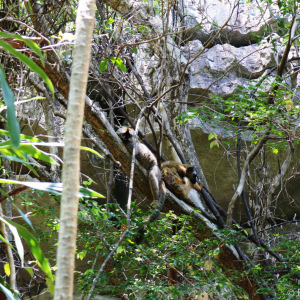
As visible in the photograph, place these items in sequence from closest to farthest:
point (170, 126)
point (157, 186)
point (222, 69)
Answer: point (157, 186) → point (170, 126) → point (222, 69)

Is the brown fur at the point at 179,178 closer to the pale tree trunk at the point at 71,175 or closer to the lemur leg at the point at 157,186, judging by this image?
the lemur leg at the point at 157,186

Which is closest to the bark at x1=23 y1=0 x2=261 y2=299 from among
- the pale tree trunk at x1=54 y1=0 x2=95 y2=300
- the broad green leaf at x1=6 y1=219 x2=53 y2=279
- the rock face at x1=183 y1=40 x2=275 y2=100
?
the rock face at x1=183 y1=40 x2=275 y2=100

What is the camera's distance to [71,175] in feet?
2.80

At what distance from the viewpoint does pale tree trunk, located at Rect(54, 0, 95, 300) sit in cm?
81

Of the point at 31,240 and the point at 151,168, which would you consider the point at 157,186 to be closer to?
the point at 151,168

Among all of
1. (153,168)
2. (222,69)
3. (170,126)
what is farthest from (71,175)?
(222,69)

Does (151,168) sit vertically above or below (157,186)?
above

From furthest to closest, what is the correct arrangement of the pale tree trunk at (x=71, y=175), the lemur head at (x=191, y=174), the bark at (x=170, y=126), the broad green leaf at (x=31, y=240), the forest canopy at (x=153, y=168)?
the lemur head at (x=191, y=174) → the bark at (x=170, y=126) → the forest canopy at (x=153, y=168) → the broad green leaf at (x=31, y=240) → the pale tree trunk at (x=71, y=175)

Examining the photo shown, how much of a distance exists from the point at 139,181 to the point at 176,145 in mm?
688

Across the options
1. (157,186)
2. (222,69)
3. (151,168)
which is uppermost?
(222,69)

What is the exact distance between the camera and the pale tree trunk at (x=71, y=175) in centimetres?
81

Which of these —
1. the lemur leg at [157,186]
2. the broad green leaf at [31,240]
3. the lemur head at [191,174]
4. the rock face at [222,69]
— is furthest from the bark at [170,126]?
the broad green leaf at [31,240]

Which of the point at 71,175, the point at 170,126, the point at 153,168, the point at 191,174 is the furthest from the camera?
the point at 170,126

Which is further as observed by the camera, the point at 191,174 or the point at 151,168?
the point at 191,174
